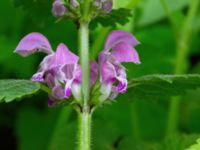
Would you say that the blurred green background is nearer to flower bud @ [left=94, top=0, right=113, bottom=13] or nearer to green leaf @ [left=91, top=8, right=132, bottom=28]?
green leaf @ [left=91, top=8, right=132, bottom=28]

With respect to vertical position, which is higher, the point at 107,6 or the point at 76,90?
the point at 107,6

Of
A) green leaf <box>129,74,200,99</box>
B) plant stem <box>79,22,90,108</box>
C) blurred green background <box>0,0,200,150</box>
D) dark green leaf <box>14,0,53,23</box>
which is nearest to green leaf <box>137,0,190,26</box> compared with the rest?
blurred green background <box>0,0,200,150</box>

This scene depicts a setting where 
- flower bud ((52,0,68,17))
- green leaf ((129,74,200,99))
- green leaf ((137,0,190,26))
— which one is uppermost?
green leaf ((137,0,190,26))

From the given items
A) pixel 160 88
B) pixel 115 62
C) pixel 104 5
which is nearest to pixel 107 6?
pixel 104 5

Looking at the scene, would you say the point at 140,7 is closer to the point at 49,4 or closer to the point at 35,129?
the point at 35,129

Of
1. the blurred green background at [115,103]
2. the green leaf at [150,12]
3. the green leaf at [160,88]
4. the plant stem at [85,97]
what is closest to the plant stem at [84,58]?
the plant stem at [85,97]

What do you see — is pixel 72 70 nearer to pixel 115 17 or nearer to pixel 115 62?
pixel 115 62
